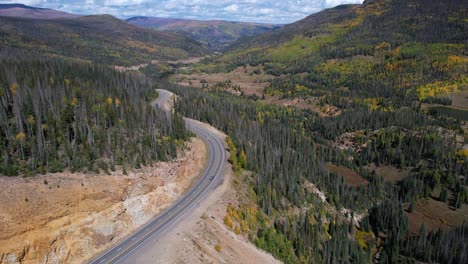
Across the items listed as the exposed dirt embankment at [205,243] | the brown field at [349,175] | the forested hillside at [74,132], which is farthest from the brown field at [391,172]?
the forested hillside at [74,132]

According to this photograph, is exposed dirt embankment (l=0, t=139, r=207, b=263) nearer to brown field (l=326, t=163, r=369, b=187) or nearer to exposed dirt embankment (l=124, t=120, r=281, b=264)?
exposed dirt embankment (l=124, t=120, r=281, b=264)

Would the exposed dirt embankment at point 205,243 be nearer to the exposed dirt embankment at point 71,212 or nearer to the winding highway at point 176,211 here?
the winding highway at point 176,211

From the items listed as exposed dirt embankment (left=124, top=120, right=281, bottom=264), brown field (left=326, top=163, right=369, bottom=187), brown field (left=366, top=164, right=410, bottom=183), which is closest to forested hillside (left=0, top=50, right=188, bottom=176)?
exposed dirt embankment (left=124, top=120, right=281, bottom=264)

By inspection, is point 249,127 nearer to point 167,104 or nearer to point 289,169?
point 289,169

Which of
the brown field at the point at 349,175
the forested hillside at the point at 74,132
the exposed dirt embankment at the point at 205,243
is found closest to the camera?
the exposed dirt embankment at the point at 205,243

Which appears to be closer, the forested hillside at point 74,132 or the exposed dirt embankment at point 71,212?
the exposed dirt embankment at point 71,212

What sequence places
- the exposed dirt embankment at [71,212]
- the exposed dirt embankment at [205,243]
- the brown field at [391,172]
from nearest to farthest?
1. the exposed dirt embankment at [71,212]
2. the exposed dirt embankment at [205,243]
3. the brown field at [391,172]

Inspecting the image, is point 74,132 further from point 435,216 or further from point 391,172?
point 391,172

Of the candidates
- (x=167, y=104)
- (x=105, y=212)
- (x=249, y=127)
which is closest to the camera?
(x=105, y=212)

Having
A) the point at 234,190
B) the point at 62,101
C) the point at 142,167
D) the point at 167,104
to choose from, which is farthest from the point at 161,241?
the point at 167,104
